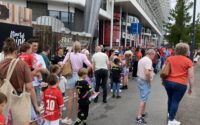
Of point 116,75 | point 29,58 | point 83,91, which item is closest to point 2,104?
point 29,58

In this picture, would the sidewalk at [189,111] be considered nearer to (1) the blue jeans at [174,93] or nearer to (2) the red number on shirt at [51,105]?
(1) the blue jeans at [174,93]

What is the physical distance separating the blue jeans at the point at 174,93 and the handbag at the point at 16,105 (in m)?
4.01

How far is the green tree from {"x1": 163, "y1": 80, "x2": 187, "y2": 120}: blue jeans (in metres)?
36.2

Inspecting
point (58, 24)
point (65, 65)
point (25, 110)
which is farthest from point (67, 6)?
point (25, 110)

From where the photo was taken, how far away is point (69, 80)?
27.9ft

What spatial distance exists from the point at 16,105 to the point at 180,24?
136ft

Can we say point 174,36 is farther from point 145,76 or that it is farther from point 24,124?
point 24,124

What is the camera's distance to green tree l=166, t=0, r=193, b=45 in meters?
43.8

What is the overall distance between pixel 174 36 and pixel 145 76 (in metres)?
37.5

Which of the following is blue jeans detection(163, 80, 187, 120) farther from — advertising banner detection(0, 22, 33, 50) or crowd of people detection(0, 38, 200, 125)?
advertising banner detection(0, 22, 33, 50)

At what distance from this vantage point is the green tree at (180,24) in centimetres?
4375

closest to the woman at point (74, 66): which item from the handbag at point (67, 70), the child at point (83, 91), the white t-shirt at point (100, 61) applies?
the handbag at point (67, 70)

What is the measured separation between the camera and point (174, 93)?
7973 mm

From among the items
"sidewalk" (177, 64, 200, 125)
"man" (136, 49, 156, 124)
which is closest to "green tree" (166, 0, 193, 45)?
"sidewalk" (177, 64, 200, 125)
